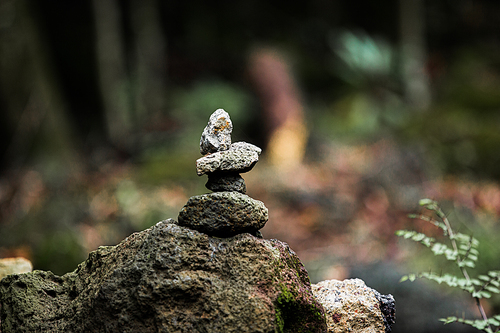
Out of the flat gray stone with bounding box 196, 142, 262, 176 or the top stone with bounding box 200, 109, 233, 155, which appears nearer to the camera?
the flat gray stone with bounding box 196, 142, 262, 176

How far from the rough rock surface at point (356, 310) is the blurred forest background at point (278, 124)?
191 centimetres

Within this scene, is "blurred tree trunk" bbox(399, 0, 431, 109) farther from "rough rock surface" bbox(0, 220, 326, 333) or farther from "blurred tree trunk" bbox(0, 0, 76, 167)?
"rough rock surface" bbox(0, 220, 326, 333)

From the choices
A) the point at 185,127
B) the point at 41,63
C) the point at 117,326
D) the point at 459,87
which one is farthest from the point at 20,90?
the point at 459,87

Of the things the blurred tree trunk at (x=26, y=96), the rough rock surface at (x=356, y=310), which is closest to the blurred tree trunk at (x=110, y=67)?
the blurred tree trunk at (x=26, y=96)

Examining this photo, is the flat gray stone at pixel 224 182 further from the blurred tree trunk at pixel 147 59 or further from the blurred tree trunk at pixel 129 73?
the blurred tree trunk at pixel 147 59

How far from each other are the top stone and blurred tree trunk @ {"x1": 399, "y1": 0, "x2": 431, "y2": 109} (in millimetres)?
11852

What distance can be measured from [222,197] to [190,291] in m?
0.53

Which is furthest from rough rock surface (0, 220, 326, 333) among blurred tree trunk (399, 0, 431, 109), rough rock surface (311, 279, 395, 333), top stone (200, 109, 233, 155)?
blurred tree trunk (399, 0, 431, 109)

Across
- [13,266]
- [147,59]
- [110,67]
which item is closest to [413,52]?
[147,59]

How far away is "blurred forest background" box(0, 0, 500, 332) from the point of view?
6.60 metres

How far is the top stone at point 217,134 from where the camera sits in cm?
245

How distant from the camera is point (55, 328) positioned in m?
2.31

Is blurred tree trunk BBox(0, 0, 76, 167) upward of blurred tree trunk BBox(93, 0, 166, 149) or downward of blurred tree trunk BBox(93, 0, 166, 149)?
downward

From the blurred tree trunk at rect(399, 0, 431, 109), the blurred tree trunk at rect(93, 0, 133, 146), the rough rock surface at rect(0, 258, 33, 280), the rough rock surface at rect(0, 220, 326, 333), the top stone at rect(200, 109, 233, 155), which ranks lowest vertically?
the rough rock surface at rect(0, 220, 326, 333)
